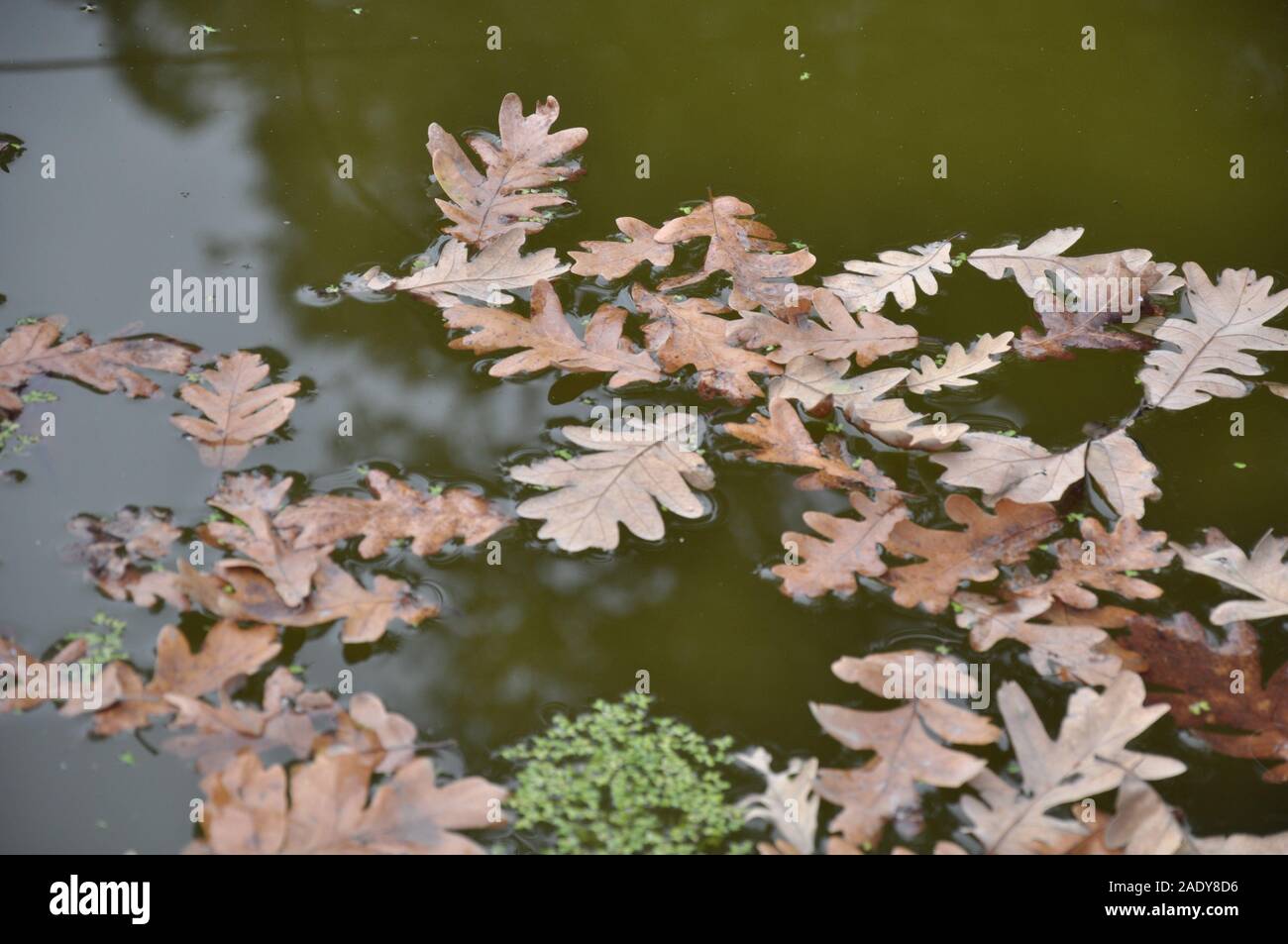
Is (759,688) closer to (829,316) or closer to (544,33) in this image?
(829,316)

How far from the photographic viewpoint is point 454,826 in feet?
4.95

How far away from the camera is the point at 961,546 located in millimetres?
1825

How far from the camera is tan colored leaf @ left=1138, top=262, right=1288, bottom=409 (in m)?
2.10

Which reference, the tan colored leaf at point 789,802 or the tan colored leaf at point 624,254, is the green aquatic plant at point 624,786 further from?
the tan colored leaf at point 624,254

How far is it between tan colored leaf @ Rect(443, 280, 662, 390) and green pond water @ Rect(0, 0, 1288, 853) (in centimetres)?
4

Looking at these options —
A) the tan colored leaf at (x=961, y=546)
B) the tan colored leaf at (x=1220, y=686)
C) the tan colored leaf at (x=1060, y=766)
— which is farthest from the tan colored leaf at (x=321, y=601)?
the tan colored leaf at (x=1220, y=686)

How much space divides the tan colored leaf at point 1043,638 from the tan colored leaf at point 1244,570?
22cm

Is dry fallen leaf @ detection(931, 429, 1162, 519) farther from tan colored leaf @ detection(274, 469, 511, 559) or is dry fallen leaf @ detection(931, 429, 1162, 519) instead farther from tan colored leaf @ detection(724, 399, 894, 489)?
tan colored leaf @ detection(274, 469, 511, 559)

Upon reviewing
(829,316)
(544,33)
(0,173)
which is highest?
(544,33)

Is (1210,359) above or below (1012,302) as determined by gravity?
below

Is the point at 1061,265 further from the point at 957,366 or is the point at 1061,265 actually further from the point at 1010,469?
the point at 1010,469

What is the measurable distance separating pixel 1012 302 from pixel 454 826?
1.50 meters
